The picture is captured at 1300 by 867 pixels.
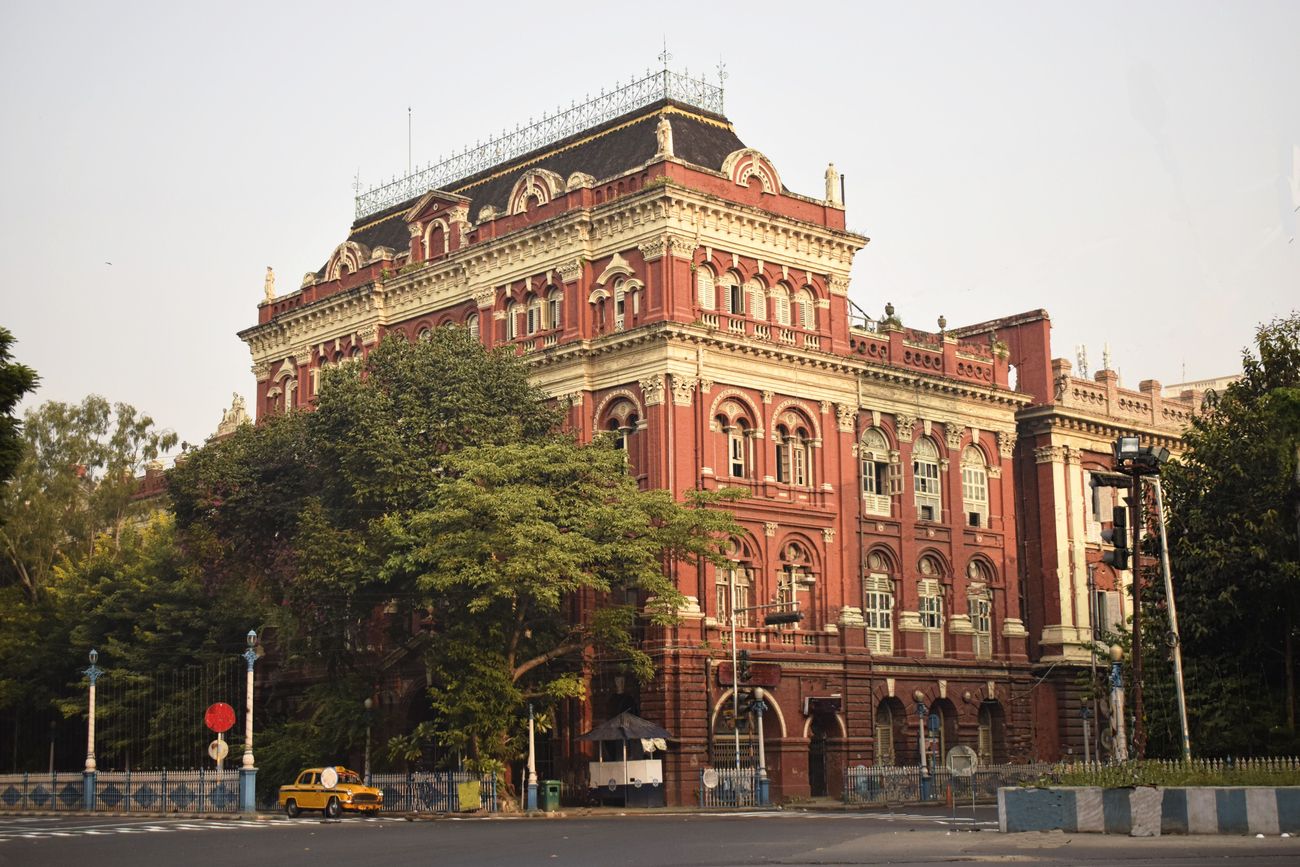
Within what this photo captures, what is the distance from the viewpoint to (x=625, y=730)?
55.0m

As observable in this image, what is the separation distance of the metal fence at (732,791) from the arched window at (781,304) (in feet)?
53.9

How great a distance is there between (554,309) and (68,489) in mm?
31923

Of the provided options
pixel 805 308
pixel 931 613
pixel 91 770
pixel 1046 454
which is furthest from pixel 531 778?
pixel 1046 454

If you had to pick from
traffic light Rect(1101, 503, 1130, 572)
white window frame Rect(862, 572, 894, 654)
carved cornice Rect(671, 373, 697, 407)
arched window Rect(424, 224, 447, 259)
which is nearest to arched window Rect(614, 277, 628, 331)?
carved cornice Rect(671, 373, 697, 407)

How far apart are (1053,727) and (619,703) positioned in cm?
2031

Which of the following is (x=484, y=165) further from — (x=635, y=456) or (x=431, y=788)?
(x=431, y=788)

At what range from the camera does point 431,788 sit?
5325cm

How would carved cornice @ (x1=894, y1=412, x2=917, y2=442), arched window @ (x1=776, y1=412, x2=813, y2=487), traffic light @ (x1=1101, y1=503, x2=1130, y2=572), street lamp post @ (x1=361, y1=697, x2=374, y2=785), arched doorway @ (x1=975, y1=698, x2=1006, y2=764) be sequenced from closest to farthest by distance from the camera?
traffic light @ (x1=1101, y1=503, x2=1130, y2=572) < street lamp post @ (x1=361, y1=697, x2=374, y2=785) < arched window @ (x1=776, y1=412, x2=813, y2=487) < carved cornice @ (x1=894, y1=412, x2=917, y2=442) < arched doorway @ (x1=975, y1=698, x2=1006, y2=764)

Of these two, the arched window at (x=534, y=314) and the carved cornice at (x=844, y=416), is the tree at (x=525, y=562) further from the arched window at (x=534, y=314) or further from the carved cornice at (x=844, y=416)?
the carved cornice at (x=844, y=416)

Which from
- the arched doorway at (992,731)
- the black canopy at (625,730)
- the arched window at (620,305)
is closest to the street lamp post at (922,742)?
the arched doorway at (992,731)

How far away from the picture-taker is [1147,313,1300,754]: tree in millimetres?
47219

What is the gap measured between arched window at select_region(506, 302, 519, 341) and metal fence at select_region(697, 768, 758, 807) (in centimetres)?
1839

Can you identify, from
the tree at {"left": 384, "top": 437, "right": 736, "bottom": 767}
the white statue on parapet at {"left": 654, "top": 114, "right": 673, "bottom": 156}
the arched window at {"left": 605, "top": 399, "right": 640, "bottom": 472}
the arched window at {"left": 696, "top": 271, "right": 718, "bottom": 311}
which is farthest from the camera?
the arched window at {"left": 696, "top": 271, "right": 718, "bottom": 311}

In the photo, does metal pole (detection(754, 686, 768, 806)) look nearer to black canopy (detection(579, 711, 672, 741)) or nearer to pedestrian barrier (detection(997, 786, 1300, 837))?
black canopy (detection(579, 711, 672, 741))
